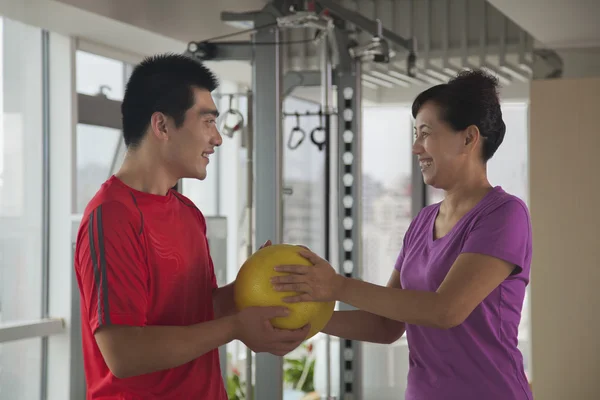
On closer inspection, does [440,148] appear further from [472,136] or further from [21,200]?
[21,200]

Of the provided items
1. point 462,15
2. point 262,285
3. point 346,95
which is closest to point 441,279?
point 262,285

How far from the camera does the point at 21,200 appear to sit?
457 cm

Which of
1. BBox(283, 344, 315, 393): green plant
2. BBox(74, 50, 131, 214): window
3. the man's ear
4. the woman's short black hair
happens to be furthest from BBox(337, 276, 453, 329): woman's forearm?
BBox(283, 344, 315, 393): green plant

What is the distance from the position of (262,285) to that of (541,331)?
3.99 metres

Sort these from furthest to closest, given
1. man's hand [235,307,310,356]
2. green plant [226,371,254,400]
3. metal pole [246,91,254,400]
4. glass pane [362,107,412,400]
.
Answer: glass pane [362,107,412,400]
green plant [226,371,254,400]
metal pole [246,91,254,400]
man's hand [235,307,310,356]

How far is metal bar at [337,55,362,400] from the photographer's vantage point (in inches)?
189

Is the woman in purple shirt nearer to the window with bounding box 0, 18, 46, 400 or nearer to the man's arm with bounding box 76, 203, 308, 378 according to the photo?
the man's arm with bounding box 76, 203, 308, 378

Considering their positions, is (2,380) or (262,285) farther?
(2,380)

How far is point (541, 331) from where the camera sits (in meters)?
5.38

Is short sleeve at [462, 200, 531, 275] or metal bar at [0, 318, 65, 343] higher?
short sleeve at [462, 200, 531, 275]

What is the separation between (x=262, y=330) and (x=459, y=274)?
52cm

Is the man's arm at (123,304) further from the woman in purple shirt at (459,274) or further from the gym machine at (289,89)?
the gym machine at (289,89)

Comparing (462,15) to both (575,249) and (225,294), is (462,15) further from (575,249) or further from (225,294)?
(225,294)

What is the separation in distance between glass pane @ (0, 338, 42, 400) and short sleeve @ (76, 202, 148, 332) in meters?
3.05
